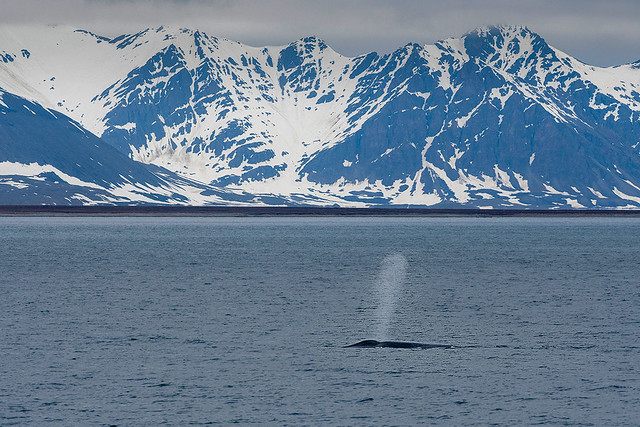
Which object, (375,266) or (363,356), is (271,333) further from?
(375,266)

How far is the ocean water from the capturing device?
49.2 metres

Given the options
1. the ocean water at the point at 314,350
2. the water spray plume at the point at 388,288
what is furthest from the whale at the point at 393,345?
the water spray plume at the point at 388,288

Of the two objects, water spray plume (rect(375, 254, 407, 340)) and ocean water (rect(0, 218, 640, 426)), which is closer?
ocean water (rect(0, 218, 640, 426))

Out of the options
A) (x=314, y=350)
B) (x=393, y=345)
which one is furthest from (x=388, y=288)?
(x=314, y=350)

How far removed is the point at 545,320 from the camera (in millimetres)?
80875

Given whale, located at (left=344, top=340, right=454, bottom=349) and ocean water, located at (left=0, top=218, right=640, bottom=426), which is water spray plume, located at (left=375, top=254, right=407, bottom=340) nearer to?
ocean water, located at (left=0, top=218, right=640, bottom=426)

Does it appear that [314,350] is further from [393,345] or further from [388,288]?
[388,288]

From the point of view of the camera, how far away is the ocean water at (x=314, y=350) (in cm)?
4922

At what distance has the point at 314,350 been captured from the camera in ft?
213

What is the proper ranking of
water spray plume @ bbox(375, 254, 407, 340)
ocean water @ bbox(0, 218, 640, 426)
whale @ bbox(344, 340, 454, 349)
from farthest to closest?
water spray plume @ bbox(375, 254, 407, 340) < whale @ bbox(344, 340, 454, 349) < ocean water @ bbox(0, 218, 640, 426)

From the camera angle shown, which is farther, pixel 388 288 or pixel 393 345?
pixel 388 288

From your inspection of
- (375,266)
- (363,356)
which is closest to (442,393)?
(363,356)

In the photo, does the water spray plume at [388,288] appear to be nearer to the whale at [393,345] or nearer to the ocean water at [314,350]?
the ocean water at [314,350]

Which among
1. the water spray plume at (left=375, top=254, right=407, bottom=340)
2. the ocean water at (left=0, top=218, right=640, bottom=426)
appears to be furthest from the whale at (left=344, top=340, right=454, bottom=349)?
the water spray plume at (left=375, top=254, right=407, bottom=340)
